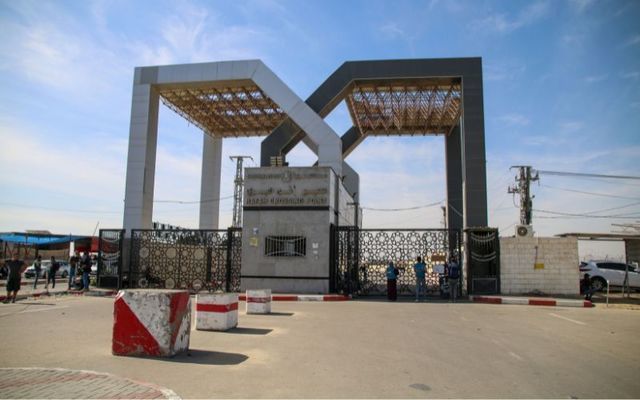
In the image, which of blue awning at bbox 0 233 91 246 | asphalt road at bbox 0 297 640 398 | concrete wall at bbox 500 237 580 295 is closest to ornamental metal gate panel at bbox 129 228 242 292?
asphalt road at bbox 0 297 640 398

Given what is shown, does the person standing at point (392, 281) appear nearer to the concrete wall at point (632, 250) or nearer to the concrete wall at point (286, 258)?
the concrete wall at point (286, 258)

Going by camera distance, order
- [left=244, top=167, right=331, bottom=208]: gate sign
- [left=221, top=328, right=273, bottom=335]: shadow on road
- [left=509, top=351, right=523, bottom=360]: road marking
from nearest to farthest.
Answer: [left=509, top=351, right=523, bottom=360]: road marking, [left=221, top=328, right=273, bottom=335]: shadow on road, [left=244, top=167, right=331, bottom=208]: gate sign

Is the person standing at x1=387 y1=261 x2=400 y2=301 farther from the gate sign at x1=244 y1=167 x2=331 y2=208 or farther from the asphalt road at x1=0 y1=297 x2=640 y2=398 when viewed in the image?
the asphalt road at x1=0 y1=297 x2=640 y2=398

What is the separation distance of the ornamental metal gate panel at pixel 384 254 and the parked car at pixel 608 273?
952cm

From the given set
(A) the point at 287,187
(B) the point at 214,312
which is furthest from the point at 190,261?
(B) the point at 214,312

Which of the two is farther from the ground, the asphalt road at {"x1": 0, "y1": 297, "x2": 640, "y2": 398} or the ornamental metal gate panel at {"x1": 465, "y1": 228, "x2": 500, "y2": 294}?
the ornamental metal gate panel at {"x1": 465, "y1": 228, "x2": 500, "y2": 294}

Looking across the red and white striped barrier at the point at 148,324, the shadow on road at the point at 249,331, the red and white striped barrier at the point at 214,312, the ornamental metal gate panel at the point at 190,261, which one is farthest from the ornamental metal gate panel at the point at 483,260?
the red and white striped barrier at the point at 148,324

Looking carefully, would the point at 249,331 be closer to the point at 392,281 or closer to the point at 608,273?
the point at 392,281

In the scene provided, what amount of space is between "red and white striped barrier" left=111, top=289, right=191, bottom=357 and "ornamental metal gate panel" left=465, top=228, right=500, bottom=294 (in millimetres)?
16073

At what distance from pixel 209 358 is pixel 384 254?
46.4ft

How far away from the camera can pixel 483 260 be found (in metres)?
21.2

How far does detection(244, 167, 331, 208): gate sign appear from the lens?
69.8 feet

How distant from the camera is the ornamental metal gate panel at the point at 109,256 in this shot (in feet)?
78.1

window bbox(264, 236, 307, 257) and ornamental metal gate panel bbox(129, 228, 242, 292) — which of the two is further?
ornamental metal gate panel bbox(129, 228, 242, 292)
